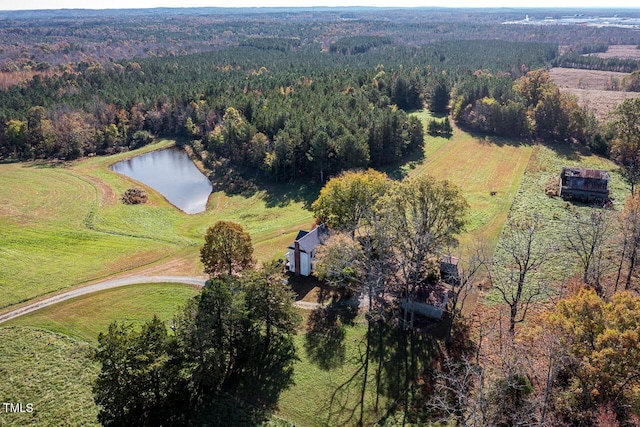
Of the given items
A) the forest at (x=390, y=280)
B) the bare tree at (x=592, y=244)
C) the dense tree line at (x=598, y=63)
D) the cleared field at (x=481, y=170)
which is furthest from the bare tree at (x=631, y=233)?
the dense tree line at (x=598, y=63)

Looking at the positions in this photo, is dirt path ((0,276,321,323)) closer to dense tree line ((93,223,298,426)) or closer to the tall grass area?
dense tree line ((93,223,298,426))

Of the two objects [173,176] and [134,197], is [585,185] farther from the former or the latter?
[173,176]

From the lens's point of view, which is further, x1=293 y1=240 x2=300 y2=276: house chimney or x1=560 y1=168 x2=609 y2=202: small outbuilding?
x1=560 y1=168 x2=609 y2=202: small outbuilding

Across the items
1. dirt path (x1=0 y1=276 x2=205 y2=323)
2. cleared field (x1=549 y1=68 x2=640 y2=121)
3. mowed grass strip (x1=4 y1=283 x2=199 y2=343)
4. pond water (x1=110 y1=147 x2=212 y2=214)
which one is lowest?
pond water (x1=110 y1=147 x2=212 y2=214)

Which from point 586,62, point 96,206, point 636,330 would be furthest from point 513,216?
point 586,62

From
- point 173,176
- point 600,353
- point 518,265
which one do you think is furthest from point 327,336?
point 173,176

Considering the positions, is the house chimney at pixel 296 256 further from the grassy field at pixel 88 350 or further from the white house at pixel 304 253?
the grassy field at pixel 88 350

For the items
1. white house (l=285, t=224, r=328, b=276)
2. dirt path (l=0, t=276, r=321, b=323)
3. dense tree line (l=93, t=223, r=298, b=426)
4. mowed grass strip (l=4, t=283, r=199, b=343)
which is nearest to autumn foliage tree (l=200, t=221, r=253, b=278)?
mowed grass strip (l=4, t=283, r=199, b=343)

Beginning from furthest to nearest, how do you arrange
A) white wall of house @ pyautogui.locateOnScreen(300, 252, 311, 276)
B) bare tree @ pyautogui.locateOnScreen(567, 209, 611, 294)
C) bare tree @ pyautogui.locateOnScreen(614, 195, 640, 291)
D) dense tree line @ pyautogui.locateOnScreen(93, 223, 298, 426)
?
white wall of house @ pyautogui.locateOnScreen(300, 252, 311, 276) < bare tree @ pyautogui.locateOnScreen(567, 209, 611, 294) < bare tree @ pyautogui.locateOnScreen(614, 195, 640, 291) < dense tree line @ pyautogui.locateOnScreen(93, 223, 298, 426)
